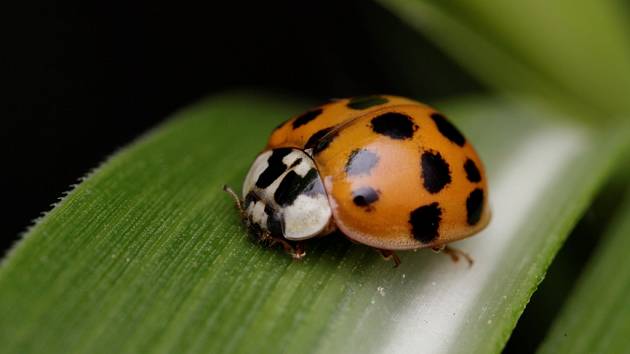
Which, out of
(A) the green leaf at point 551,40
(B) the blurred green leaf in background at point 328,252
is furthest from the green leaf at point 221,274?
(A) the green leaf at point 551,40

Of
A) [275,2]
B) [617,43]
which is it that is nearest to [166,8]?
[275,2]

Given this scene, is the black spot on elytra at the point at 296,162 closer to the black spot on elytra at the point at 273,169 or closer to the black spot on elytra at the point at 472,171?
the black spot on elytra at the point at 273,169

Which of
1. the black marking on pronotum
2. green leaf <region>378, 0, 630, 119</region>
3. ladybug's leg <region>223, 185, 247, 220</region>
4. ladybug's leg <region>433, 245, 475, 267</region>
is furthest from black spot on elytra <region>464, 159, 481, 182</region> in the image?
green leaf <region>378, 0, 630, 119</region>

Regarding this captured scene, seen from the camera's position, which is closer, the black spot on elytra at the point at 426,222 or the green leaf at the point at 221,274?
the green leaf at the point at 221,274

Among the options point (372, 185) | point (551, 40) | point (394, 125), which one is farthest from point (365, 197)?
point (551, 40)

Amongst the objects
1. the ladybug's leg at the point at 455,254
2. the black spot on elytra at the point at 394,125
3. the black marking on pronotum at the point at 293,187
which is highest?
the black spot on elytra at the point at 394,125

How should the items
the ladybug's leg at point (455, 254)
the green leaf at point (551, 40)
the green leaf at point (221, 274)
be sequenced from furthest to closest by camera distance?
the green leaf at point (551, 40) < the ladybug's leg at point (455, 254) < the green leaf at point (221, 274)

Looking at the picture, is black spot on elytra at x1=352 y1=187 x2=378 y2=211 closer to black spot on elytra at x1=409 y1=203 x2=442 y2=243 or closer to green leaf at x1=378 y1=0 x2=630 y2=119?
black spot on elytra at x1=409 y1=203 x2=442 y2=243
